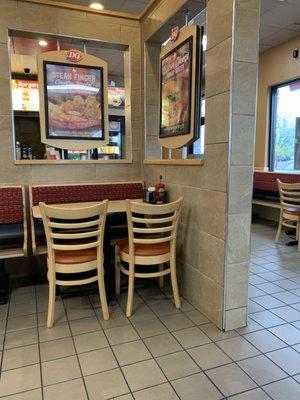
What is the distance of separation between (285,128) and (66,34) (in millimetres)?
4551

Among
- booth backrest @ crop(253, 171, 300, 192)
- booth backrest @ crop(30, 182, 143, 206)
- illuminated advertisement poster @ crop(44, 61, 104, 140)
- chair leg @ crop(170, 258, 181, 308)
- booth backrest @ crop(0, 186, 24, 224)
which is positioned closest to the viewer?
chair leg @ crop(170, 258, 181, 308)

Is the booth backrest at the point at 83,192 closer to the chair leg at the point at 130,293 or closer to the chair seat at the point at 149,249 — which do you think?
the chair seat at the point at 149,249

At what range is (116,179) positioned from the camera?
3.88 metres

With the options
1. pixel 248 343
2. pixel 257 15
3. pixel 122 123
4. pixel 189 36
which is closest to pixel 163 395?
pixel 248 343

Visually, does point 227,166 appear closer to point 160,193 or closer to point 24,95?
point 160,193

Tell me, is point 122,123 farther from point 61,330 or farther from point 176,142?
point 61,330

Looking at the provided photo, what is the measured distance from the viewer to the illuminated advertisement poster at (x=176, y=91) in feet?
9.27

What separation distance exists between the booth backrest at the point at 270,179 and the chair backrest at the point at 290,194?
2.24ft

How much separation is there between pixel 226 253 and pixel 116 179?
2.00 m

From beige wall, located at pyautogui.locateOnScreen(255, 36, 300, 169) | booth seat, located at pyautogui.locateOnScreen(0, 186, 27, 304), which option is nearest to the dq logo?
booth seat, located at pyautogui.locateOnScreen(0, 186, 27, 304)

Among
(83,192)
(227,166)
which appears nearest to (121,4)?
(83,192)

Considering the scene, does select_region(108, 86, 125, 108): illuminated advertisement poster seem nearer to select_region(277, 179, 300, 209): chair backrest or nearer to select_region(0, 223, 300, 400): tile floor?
select_region(277, 179, 300, 209): chair backrest

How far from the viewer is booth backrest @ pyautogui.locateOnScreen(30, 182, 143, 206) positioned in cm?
335

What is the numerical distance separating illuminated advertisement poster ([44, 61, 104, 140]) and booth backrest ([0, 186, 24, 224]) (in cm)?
74
